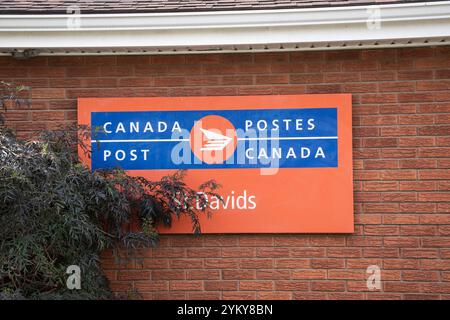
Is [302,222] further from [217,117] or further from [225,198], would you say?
[217,117]

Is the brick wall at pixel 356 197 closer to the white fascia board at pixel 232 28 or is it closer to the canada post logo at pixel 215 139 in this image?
the canada post logo at pixel 215 139

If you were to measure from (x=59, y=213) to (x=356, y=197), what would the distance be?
2.71 meters

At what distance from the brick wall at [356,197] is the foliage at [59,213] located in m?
0.59

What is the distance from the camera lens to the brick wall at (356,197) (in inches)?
227

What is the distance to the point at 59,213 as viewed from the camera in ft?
16.1

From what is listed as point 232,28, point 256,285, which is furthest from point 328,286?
point 232,28

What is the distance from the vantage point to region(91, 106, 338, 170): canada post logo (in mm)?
5824

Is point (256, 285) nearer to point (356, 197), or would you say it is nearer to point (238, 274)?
point (238, 274)

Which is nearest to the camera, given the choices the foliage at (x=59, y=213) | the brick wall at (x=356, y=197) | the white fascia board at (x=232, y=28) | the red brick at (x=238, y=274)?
the foliage at (x=59, y=213)

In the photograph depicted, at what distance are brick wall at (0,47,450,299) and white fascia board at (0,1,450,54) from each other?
353mm

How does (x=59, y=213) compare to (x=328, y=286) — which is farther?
(x=328, y=286)

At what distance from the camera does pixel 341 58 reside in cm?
593

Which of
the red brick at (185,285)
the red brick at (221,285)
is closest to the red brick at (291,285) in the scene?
the red brick at (221,285)

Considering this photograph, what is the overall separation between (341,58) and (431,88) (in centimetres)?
89
